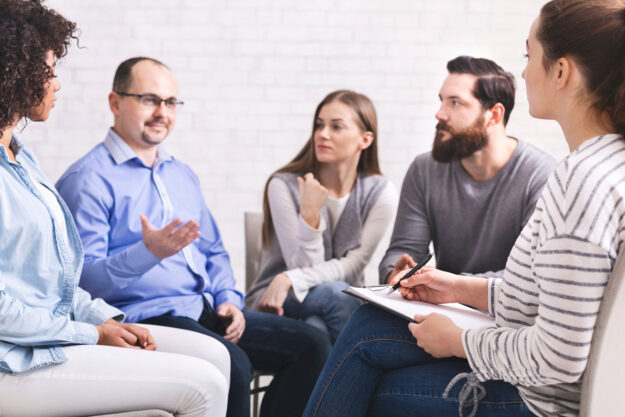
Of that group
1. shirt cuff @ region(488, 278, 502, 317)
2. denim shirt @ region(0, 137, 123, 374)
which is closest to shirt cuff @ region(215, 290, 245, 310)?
denim shirt @ region(0, 137, 123, 374)

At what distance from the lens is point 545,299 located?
1031 mm

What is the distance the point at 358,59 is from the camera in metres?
3.82

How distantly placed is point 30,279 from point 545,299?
40.7 inches

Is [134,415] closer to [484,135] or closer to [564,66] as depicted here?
[564,66]

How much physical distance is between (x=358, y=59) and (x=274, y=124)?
0.61 meters

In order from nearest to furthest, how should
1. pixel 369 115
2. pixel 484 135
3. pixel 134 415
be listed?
pixel 134 415, pixel 484 135, pixel 369 115

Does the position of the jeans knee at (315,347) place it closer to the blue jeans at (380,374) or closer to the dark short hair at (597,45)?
the blue jeans at (380,374)

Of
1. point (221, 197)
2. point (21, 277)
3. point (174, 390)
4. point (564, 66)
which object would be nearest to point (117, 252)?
point (21, 277)

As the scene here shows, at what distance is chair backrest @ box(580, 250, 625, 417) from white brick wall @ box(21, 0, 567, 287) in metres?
2.88

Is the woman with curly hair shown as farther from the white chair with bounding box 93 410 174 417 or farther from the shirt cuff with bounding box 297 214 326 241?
the shirt cuff with bounding box 297 214 326 241

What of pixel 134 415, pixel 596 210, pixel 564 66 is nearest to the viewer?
pixel 596 210

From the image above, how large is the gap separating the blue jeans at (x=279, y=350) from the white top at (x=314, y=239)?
9.4 inches

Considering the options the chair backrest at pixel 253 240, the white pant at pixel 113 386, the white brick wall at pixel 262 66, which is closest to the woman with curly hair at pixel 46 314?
the white pant at pixel 113 386

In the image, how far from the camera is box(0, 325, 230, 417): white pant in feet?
4.17
